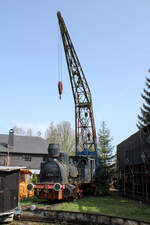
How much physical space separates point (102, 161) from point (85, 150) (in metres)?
3.53

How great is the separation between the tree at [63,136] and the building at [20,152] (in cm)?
986

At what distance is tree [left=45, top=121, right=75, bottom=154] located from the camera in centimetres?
4378

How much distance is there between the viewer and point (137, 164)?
678 inches

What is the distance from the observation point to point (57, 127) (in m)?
48.1

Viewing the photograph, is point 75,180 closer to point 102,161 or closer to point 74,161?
point 74,161

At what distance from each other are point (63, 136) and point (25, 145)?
13.2 m

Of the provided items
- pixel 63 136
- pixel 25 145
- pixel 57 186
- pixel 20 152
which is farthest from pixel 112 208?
pixel 63 136

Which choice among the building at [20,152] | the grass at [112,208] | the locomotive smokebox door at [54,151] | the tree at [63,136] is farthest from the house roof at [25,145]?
the grass at [112,208]

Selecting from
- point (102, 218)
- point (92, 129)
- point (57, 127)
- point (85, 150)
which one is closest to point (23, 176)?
point (85, 150)

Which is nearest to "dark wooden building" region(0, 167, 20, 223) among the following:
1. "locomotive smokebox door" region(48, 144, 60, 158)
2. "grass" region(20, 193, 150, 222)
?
"grass" region(20, 193, 150, 222)

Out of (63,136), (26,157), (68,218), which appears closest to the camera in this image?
(68,218)

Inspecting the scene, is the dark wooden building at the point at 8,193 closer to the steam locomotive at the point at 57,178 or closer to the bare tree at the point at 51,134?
the steam locomotive at the point at 57,178

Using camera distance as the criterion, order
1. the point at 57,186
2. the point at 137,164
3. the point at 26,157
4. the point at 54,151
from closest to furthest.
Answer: the point at 57,186 < the point at 54,151 < the point at 137,164 < the point at 26,157

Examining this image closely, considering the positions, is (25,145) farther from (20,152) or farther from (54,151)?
(54,151)
